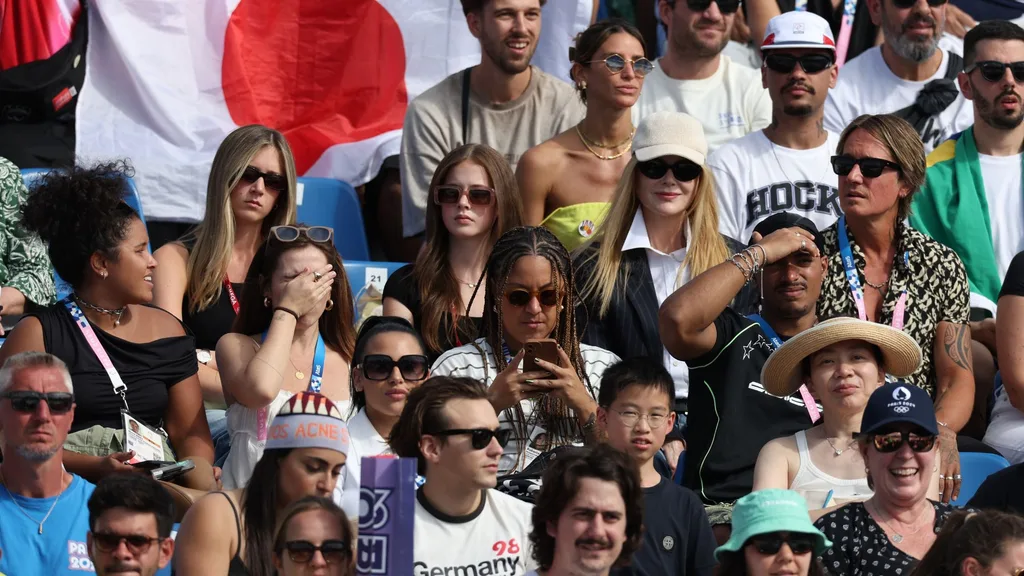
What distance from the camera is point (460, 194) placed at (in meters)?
6.69

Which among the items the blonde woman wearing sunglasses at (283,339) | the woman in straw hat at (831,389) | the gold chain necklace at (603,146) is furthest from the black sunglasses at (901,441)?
the gold chain necklace at (603,146)

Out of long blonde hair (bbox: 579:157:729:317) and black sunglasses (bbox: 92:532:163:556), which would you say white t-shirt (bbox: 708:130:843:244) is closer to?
long blonde hair (bbox: 579:157:729:317)

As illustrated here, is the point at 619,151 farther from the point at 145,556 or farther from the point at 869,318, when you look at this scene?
the point at 145,556

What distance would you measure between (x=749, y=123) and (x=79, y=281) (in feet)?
11.9

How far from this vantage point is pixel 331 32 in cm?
914

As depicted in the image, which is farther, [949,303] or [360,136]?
[360,136]

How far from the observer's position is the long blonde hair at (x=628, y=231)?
21.0 ft

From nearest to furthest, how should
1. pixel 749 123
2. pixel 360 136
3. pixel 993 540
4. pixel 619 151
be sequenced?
1. pixel 993 540
2. pixel 619 151
3. pixel 749 123
4. pixel 360 136

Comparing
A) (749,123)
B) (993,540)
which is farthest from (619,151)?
(993,540)

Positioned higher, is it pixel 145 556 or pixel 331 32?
pixel 331 32

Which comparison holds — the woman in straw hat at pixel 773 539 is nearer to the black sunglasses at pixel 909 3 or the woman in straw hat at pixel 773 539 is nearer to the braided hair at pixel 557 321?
the braided hair at pixel 557 321

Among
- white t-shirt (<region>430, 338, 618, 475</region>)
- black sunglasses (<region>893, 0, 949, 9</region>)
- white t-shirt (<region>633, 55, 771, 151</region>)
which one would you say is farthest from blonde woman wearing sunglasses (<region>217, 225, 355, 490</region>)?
black sunglasses (<region>893, 0, 949, 9</region>)

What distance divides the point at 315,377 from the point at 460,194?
1057 mm

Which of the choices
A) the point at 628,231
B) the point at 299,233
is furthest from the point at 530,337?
the point at 299,233
